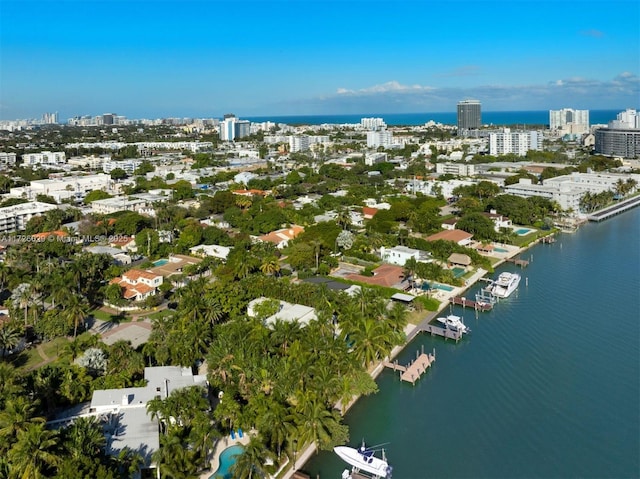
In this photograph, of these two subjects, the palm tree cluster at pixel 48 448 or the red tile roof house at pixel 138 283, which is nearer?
the palm tree cluster at pixel 48 448

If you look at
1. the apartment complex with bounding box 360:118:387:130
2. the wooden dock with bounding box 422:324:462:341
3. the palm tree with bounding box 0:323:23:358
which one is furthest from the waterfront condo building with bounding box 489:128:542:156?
the palm tree with bounding box 0:323:23:358

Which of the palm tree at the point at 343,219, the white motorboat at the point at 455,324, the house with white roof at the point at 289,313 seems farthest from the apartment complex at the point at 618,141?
the house with white roof at the point at 289,313

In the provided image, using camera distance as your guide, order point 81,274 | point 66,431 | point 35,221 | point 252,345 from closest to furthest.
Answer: point 66,431, point 252,345, point 81,274, point 35,221

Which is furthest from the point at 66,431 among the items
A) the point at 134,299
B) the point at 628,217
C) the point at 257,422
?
the point at 628,217

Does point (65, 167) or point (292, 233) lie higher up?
point (65, 167)

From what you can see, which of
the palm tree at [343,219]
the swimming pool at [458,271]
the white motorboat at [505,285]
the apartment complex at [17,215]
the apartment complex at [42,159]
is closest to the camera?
the white motorboat at [505,285]

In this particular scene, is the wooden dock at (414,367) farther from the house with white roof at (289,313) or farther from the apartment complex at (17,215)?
the apartment complex at (17,215)

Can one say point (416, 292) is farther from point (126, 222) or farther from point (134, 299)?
point (126, 222)
